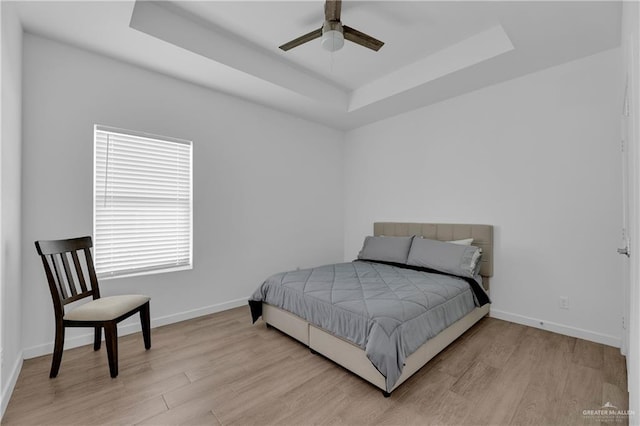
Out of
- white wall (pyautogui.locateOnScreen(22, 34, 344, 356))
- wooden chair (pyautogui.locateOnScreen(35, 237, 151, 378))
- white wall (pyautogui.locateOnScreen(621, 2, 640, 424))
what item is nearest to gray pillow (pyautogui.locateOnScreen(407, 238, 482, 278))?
white wall (pyautogui.locateOnScreen(621, 2, 640, 424))

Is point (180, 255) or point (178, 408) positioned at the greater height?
point (180, 255)

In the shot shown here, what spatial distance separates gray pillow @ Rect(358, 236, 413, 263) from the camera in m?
3.58

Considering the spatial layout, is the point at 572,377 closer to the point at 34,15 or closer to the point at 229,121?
the point at 229,121

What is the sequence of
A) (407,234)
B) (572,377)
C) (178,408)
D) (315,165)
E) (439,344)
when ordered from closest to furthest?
1. (178,408)
2. (572,377)
3. (439,344)
4. (407,234)
5. (315,165)

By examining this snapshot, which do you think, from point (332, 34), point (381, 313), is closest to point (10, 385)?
point (381, 313)

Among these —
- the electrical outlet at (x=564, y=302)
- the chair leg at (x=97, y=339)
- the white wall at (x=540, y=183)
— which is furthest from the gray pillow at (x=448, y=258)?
the chair leg at (x=97, y=339)

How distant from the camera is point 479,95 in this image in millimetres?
3484

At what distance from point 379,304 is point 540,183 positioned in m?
2.28

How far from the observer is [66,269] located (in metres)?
2.20

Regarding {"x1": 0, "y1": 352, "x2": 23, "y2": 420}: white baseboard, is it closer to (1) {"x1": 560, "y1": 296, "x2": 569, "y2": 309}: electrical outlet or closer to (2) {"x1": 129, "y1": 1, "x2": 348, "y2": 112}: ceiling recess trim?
(2) {"x1": 129, "y1": 1, "x2": 348, "y2": 112}: ceiling recess trim

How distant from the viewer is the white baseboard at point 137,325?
7.88 ft

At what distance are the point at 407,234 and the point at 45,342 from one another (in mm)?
3973

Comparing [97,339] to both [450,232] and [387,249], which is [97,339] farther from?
[450,232]

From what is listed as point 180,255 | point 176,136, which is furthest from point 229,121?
point 180,255
